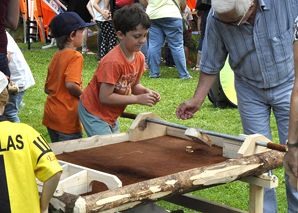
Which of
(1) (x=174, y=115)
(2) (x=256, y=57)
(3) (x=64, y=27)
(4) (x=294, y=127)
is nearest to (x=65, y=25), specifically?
(3) (x=64, y=27)

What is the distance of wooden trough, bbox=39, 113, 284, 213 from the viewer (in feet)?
7.09

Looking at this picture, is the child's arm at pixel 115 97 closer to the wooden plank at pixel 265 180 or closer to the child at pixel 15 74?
the wooden plank at pixel 265 180

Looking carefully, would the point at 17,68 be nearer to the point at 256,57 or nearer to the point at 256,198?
the point at 256,57

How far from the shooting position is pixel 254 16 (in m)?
3.19

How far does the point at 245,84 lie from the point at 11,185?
1964mm

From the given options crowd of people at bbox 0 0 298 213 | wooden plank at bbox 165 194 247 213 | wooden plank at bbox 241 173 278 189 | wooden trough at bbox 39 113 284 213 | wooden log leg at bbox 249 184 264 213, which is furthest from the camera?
wooden plank at bbox 165 194 247 213

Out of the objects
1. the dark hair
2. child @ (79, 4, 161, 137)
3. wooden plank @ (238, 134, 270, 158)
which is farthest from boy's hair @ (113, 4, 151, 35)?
wooden plank @ (238, 134, 270, 158)

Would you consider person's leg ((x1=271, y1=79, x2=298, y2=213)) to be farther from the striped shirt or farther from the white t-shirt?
the white t-shirt

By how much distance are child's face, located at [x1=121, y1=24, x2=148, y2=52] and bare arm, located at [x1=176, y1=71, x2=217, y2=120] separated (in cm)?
52

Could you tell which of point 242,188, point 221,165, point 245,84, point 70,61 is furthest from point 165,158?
point 242,188

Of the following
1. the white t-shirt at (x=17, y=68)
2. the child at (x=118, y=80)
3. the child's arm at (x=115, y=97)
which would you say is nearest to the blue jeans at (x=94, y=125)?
the child at (x=118, y=80)

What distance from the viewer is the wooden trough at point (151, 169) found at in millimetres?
2162

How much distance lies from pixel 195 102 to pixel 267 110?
0.52 m

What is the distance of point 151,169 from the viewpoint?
2740mm
